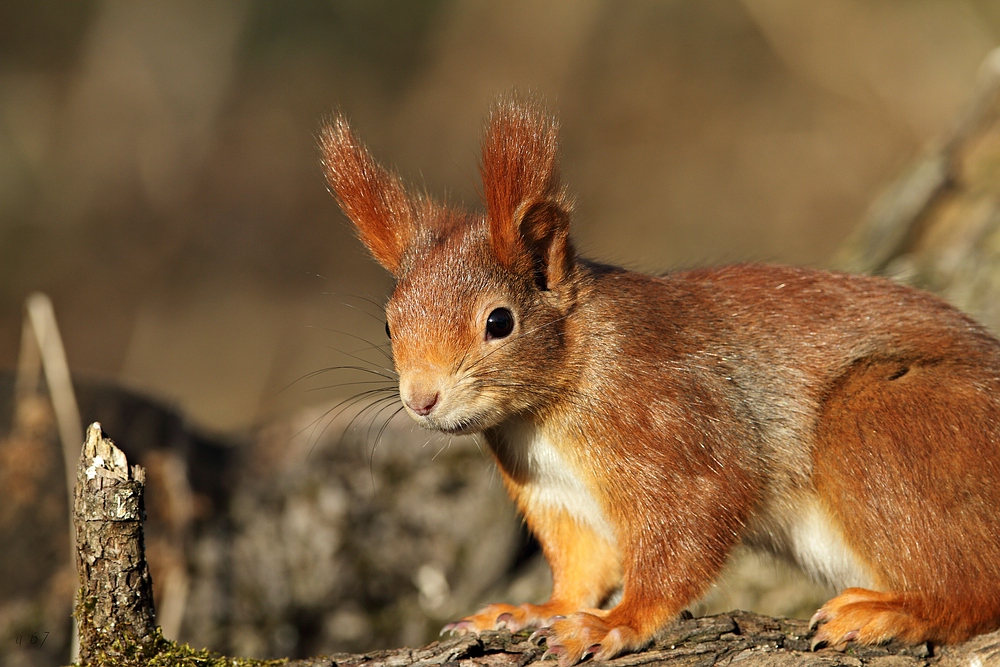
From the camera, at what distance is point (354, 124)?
35.2 ft

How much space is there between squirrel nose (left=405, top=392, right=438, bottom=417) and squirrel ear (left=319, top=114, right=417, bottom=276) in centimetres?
81

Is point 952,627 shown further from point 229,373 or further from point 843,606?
point 229,373

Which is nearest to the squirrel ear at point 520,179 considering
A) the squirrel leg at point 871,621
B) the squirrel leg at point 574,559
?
the squirrel leg at point 574,559

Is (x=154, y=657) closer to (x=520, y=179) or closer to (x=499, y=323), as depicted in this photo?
(x=499, y=323)

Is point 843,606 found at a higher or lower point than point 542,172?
lower

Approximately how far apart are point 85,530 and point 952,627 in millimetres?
3067

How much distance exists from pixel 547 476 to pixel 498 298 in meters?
0.83

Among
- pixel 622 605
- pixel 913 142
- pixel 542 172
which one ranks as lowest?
pixel 622 605

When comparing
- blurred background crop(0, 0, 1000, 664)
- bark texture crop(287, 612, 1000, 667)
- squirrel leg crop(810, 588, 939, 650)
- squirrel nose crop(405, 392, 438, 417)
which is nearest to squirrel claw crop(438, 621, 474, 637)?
bark texture crop(287, 612, 1000, 667)

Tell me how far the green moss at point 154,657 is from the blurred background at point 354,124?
707 centimetres

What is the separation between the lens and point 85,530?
3.24m

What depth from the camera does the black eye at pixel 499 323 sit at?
3.98m

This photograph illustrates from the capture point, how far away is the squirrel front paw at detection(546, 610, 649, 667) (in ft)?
12.2

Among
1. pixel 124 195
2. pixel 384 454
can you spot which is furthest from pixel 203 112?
pixel 384 454
